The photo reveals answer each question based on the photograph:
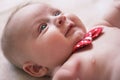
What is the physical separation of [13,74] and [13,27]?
18 cm

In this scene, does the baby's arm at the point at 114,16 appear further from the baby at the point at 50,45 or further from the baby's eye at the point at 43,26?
the baby's eye at the point at 43,26

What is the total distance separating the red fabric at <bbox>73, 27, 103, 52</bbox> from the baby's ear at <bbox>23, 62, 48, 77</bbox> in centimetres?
13

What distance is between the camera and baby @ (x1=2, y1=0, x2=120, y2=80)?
1.00 meters

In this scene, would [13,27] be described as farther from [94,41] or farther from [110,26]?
[110,26]

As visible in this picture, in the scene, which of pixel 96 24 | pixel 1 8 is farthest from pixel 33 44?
pixel 1 8

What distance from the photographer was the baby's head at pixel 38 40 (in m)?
1.05

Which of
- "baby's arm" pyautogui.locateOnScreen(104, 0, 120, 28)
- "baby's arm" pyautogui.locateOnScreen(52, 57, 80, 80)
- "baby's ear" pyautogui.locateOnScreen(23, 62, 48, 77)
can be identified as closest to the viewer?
"baby's arm" pyautogui.locateOnScreen(52, 57, 80, 80)

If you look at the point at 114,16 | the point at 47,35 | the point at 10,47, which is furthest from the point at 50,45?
the point at 114,16

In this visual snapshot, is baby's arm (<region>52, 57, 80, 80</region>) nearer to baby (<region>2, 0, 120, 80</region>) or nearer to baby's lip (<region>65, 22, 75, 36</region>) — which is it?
baby (<region>2, 0, 120, 80</region>)

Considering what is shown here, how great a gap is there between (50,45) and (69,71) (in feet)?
0.40

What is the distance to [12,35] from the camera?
42.1 inches

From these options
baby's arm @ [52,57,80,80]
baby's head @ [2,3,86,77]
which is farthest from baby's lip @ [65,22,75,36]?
baby's arm @ [52,57,80,80]

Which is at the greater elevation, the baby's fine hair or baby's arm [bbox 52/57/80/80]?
the baby's fine hair

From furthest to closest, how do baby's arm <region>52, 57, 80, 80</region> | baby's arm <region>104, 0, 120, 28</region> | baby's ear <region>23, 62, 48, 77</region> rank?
baby's arm <region>104, 0, 120, 28</region> → baby's ear <region>23, 62, 48, 77</region> → baby's arm <region>52, 57, 80, 80</region>
